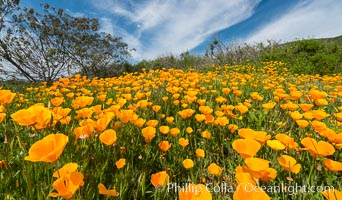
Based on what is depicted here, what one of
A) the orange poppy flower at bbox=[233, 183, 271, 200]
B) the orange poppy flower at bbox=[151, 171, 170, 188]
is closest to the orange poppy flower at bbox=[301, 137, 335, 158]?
the orange poppy flower at bbox=[233, 183, 271, 200]

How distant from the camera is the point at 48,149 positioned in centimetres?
98

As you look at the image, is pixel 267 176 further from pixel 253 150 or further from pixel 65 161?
pixel 65 161

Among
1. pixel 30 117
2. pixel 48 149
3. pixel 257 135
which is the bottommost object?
pixel 257 135

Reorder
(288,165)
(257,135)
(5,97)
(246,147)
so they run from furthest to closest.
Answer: (5,97), (257,135), (288,165), (246,147)

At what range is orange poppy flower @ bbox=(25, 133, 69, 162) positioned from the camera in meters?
0.92

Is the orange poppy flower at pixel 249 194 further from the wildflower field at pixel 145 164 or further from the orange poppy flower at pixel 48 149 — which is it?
the orange poppy flower at pixel 48 149

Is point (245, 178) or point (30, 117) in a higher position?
point (30, 117)

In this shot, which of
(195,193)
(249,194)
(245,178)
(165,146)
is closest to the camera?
(249,194)

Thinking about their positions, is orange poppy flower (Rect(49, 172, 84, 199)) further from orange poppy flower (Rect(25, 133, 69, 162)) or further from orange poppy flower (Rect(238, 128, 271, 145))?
orange poppy flower (Rect(238, 128, 271, 145))

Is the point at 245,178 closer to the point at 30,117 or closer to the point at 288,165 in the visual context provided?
the point at 288,165

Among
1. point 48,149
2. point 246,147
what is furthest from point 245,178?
point 48,149

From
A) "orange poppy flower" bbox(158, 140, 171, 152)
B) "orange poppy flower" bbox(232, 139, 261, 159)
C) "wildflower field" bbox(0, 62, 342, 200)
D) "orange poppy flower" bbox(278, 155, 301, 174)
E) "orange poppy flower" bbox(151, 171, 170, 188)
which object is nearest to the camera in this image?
"wildflower field" bbox(0, 62, 342, 200)

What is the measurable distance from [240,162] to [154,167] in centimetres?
74

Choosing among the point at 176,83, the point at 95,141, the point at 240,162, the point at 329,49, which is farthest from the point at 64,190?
the point at 329,49
